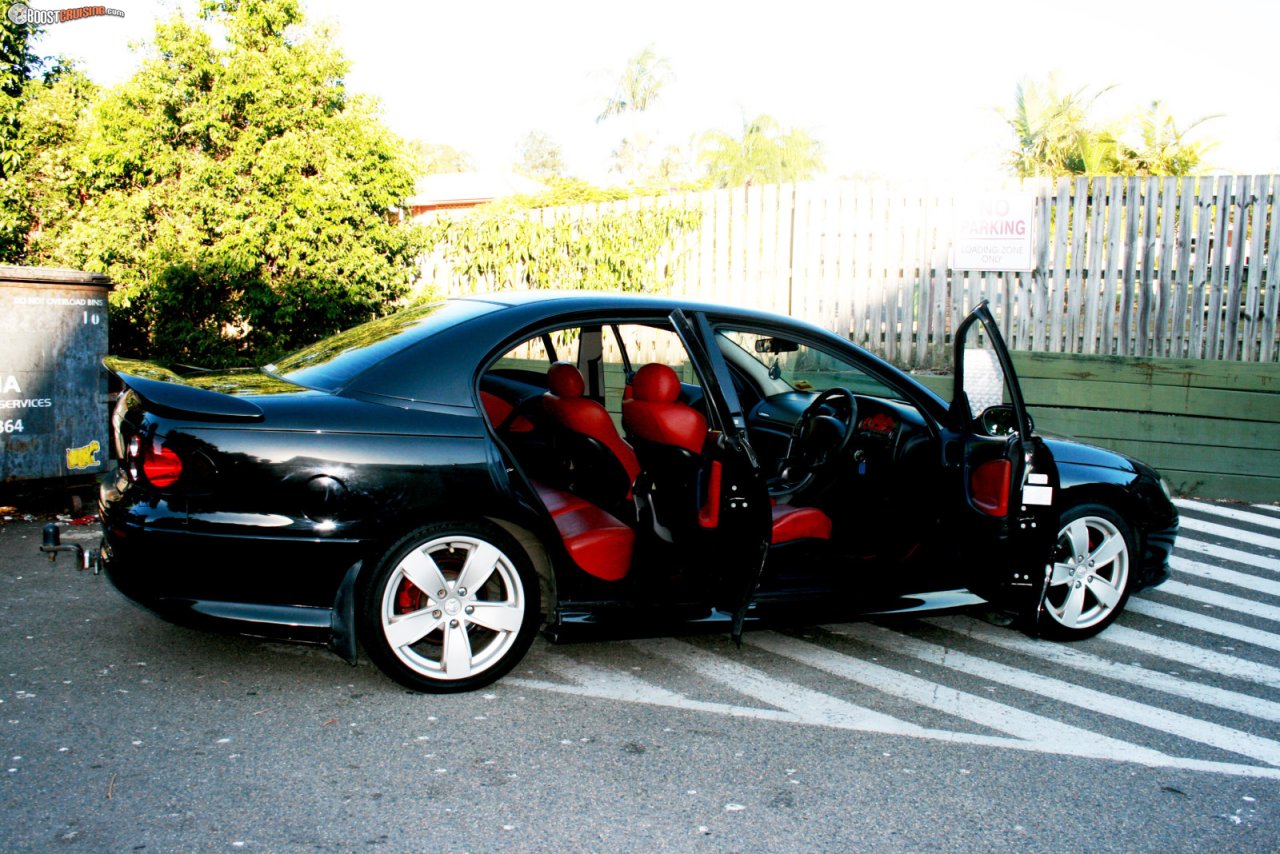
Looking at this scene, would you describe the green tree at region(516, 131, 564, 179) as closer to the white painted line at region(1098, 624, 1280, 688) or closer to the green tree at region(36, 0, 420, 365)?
the green tree at region(36, 0, 420, 365)

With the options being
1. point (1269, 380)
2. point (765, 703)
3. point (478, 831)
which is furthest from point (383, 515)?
point (1269, 380)

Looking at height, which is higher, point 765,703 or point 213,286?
point 213,286

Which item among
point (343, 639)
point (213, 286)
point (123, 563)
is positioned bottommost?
point (343, 639)

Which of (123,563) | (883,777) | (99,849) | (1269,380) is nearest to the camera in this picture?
(99,849)

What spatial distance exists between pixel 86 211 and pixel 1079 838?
953cm

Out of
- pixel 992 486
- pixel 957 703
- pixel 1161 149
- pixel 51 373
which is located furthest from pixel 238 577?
pixel 1161 149

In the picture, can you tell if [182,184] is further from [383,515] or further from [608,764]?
[608,764]

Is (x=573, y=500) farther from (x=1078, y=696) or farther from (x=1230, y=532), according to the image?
(x=1230, y=532)

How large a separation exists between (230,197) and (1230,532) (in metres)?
8.10

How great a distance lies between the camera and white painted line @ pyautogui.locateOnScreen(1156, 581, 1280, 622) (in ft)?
19.1

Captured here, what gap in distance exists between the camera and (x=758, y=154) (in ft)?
179

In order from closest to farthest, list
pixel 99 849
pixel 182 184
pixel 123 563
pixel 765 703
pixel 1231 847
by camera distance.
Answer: pixel 99 849 < pixel 1231 847 < pixel 123 563 < pixel 765 703 < pixel 182 184

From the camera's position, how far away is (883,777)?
145 inches

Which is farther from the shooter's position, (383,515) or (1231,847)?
(383,515)
